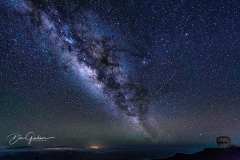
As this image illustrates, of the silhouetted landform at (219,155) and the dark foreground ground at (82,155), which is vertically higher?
the silhouetted landform at (219,155)

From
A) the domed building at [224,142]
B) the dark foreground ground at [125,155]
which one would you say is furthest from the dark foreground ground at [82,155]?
the domed building at [224,142]

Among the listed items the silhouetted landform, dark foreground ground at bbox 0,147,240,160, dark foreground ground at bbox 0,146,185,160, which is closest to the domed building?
dark foreground ground at bbox 0,147,240,160

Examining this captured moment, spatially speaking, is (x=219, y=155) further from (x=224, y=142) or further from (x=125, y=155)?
(x=125, y=155)

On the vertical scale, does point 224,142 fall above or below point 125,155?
above

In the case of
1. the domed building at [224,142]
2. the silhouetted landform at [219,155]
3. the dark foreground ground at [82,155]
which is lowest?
the dark foreground ground at [82,155]

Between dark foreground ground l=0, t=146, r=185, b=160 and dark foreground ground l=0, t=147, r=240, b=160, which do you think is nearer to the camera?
dark foreground ground l=0, t=147, r=240, b=160

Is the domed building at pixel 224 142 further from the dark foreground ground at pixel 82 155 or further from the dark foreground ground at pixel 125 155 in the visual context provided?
the dark foreground ground at pixel 82 155

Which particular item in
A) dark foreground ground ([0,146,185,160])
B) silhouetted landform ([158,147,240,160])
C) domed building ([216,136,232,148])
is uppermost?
domed building ([216,136,232,148])

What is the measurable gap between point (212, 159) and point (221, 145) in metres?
18.6

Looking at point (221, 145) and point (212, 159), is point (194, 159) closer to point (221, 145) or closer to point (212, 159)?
point (212, 159)

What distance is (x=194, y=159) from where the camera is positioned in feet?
114

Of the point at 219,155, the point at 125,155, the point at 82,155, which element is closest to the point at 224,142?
the point at 219,155

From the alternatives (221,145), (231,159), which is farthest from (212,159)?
(221,145)

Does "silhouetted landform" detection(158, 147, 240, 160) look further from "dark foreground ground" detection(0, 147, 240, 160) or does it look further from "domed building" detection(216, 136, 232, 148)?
"domed building" detection(216, 136, 232, 148)
